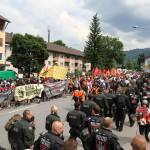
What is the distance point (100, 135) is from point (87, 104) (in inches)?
102

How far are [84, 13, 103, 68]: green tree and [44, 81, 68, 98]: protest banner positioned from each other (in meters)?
36.3

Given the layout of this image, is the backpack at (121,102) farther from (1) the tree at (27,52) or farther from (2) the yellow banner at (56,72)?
(1) the tree at (27,52)

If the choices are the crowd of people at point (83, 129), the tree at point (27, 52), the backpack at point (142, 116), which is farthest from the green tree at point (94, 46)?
the backpack at point (142, 116)

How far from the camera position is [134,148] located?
8.42 feet

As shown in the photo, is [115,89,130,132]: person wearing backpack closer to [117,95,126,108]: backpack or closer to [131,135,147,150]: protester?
[117,95,126,108]: backpack

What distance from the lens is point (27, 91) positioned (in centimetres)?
1204

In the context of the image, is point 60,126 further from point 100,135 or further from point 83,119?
point 83,119

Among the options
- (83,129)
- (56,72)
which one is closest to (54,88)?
(56,72)

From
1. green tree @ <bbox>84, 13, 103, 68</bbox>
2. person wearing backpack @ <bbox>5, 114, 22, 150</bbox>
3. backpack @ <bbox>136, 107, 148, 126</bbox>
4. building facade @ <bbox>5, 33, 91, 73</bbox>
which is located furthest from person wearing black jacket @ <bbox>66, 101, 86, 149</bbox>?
green tree @ <bbox>84, 13, 103, 68</bbox>

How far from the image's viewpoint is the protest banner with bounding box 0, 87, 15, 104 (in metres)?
10.7

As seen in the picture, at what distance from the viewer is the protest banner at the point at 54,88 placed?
1350 cm

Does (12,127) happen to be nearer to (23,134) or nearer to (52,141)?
(23,134)

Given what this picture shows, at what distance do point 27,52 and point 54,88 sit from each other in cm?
1520

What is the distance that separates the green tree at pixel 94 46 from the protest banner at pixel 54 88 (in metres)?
36.3
